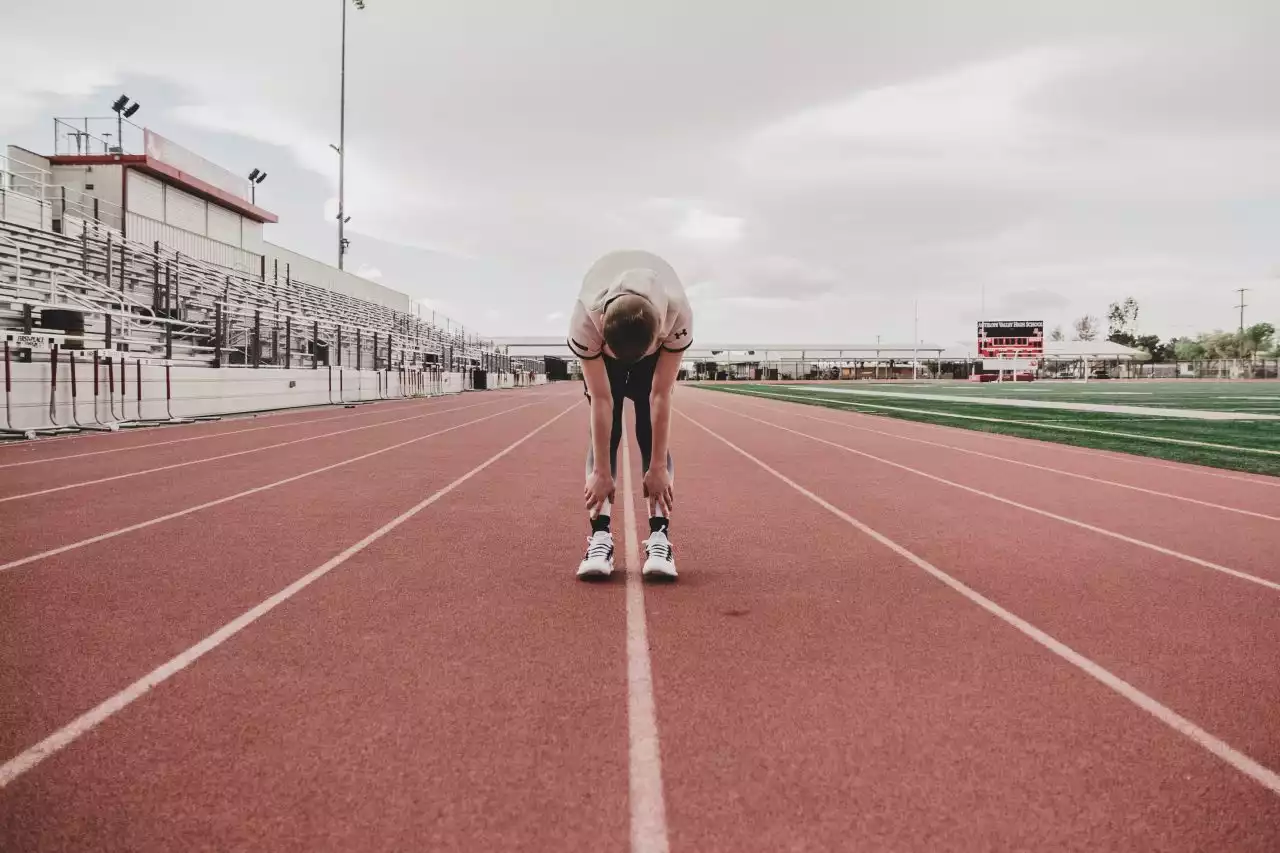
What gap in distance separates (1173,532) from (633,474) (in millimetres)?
4915

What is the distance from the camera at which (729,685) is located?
2.73 meters

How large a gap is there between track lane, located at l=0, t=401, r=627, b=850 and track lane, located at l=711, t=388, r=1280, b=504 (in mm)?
6586

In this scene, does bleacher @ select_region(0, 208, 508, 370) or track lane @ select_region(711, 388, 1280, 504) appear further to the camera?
bleacher @ select_region(0, 208, 508, 370)

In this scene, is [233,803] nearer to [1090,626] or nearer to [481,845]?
[481,845]

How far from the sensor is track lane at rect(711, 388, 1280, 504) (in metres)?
7.18

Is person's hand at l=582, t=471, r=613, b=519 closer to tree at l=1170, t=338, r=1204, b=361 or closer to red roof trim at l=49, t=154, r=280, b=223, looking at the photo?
red roof trim at l=49, t=154, r=280, b=223

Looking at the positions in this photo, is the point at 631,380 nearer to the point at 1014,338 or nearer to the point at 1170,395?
the point at 1170,395

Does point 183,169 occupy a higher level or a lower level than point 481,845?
higher

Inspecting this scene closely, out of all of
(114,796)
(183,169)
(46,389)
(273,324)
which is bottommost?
(114,796)

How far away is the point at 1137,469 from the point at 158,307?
845 inches

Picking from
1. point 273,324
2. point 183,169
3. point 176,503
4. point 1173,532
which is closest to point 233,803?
point 176,503

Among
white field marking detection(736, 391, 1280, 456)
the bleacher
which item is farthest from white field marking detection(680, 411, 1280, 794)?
the bleacher

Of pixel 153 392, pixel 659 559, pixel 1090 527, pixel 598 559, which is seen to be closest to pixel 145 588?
pixel 598 559

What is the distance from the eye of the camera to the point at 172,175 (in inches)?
1225
